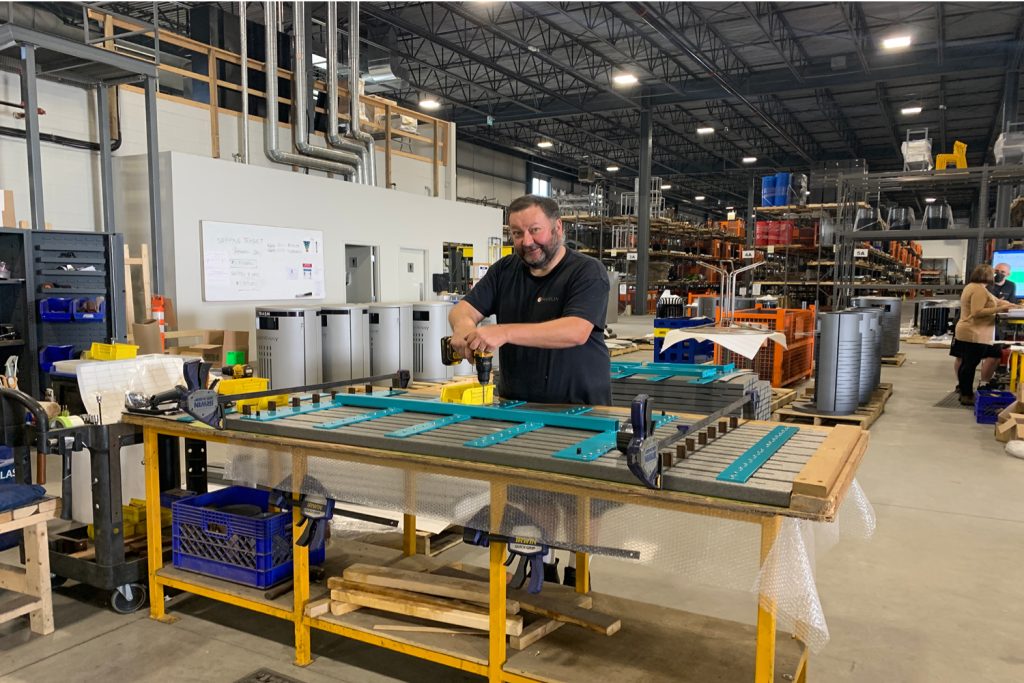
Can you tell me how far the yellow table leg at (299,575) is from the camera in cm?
242

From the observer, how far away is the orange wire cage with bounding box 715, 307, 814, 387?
7978mm

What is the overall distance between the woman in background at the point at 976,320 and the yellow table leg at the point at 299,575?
725cm

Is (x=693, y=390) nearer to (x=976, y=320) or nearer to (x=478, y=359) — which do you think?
(x=478, y=359)

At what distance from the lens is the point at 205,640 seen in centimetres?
270

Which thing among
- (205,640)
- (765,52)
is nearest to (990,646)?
(205,640)

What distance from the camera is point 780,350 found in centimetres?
800

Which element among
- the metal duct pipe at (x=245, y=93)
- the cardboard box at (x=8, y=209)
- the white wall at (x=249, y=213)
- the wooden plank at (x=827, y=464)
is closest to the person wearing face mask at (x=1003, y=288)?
the white wall at (x=249, y=213)

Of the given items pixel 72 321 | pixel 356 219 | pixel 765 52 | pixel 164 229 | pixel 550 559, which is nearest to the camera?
pixel 550 559

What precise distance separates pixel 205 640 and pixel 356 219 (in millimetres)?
7471

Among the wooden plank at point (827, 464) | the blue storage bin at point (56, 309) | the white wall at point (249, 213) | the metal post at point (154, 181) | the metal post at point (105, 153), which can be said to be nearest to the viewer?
the wooden plank at point (827, 464)

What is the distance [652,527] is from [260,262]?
729 cm

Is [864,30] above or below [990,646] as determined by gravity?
above

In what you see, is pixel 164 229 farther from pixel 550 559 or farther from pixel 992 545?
pixel 992 545

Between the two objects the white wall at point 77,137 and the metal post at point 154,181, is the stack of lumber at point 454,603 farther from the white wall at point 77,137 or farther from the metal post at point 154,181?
the white wall at point 77,137
